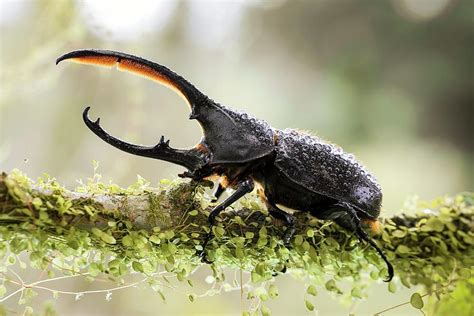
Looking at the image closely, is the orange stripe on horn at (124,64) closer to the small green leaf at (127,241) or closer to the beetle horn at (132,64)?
the beetle horn at (132,64)

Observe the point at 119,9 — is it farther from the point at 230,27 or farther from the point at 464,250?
the point at 464,250

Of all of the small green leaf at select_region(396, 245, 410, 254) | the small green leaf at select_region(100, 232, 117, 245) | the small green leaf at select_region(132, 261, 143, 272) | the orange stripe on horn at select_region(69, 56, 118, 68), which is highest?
the orange stripe on horn at select_region(69, 56, 118, 68)

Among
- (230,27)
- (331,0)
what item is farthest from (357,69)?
(230,27)

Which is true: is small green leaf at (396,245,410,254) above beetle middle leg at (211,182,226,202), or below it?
below

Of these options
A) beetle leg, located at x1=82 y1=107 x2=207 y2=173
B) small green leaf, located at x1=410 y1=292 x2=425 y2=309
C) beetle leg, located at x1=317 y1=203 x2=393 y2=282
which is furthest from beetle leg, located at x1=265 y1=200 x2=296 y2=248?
small green leaf, located at x1=410 y1=292 x2=425 y2=309

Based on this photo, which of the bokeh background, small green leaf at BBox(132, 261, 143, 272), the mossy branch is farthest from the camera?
the bokeh background

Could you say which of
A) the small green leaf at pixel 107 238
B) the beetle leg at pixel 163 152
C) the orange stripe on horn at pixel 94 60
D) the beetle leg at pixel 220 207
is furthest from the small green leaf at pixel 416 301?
the orange stripe on horn at pixel 94 60

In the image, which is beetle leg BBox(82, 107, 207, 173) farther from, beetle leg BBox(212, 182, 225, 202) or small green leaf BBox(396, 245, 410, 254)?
small green leaf BBox(396, 245, 410, 254)

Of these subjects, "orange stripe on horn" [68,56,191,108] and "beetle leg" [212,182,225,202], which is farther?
"beetle leg" [212,182,225,202]
